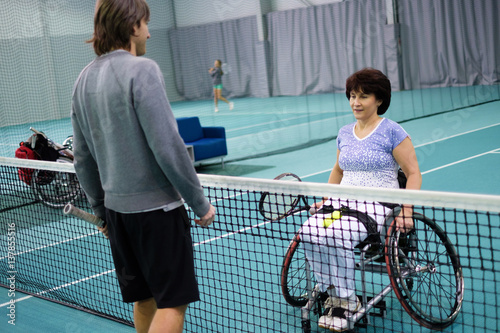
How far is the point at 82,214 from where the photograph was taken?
2.38 m

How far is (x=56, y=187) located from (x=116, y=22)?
472 cm

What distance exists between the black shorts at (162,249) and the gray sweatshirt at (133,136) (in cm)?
5

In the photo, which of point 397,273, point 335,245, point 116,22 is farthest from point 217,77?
point 116,22

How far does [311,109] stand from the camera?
14.7 meters

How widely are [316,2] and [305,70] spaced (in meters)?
6.00

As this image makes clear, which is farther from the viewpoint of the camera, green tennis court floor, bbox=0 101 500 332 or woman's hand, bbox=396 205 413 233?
green tennis court floor, bbox=0 101 500 332

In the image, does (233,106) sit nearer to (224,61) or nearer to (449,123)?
(224,61)

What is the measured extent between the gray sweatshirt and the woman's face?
4.86ft

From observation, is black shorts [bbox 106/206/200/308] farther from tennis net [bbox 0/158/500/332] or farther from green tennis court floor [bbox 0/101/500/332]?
green tennis court floor [bbox 0/101/500/332]

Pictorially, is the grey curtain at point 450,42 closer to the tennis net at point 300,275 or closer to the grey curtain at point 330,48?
the grey curtain at point 330,48

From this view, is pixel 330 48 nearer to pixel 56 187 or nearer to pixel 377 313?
pixel 56 187

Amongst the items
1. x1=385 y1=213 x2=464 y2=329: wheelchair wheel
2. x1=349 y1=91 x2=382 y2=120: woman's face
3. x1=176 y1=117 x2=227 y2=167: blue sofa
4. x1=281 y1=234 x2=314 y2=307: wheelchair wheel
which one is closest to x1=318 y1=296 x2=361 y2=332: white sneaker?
A: x1=281 y1=234 x2=314 y2=307: wheelchair wheel

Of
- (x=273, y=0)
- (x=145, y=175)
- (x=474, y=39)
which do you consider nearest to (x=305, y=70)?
(x=474, y=39)

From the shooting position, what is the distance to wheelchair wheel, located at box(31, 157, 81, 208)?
6.29 meters
